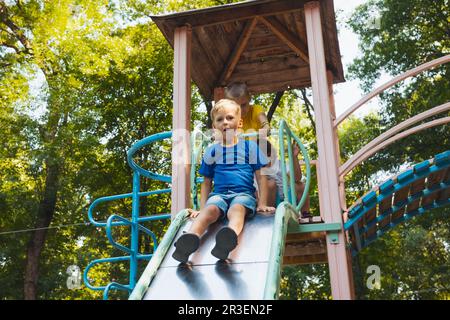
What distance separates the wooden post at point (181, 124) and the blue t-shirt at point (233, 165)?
0.63 meters

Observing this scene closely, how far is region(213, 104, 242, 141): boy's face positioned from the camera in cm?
405

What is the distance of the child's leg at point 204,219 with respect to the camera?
11.7 feet

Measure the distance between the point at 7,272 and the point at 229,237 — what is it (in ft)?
44.7

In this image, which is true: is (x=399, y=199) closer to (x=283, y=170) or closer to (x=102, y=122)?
(x=283, y=170)

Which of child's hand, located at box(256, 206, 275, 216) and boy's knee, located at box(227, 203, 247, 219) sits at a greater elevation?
child's hand, located at box(256, 206, 275, 216)

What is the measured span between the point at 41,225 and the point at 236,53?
1021cm

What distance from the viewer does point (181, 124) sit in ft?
16.5

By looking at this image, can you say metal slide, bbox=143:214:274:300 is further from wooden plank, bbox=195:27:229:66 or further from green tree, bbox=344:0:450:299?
green tree, bbox=344:0:450:299

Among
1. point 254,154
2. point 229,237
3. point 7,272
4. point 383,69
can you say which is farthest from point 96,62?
point 229,237

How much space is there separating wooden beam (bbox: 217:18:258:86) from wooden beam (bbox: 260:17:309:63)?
214 millimetres

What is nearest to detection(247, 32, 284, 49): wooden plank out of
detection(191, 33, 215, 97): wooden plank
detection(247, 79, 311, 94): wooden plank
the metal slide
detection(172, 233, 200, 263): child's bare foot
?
detection(247, 79, 311, 94): wooden plank

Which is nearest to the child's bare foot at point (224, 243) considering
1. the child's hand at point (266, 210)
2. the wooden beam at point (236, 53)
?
the child's hand at point (266, 210)

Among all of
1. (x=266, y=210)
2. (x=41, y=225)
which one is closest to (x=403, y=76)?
(x=266, y=210)
